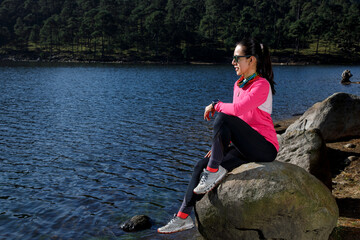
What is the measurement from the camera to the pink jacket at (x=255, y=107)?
6.35m

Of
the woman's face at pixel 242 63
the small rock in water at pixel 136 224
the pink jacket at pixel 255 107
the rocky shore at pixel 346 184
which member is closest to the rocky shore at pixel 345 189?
the rocky shore at pixel 346 184

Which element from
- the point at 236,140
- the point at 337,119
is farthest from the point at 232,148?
the point at 337,119

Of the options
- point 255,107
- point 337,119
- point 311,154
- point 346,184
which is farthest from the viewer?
point 337,119

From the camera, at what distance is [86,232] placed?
32.4 feet

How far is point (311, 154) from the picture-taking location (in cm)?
1036

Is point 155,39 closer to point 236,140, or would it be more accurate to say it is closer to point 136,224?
point 136,224

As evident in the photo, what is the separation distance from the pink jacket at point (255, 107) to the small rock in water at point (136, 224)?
5057mm

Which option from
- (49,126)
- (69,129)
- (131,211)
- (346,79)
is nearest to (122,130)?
(69,129)

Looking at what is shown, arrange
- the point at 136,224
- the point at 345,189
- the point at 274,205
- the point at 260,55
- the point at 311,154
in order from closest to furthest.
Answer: the point at 274,205, the point at 260,55, the point at 136,224, the point at 311,154, the point at 345,189

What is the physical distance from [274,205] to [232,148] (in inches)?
55.1

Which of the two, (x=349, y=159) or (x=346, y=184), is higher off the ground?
(x=349, y=159)

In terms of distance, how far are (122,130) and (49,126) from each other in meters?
6.15

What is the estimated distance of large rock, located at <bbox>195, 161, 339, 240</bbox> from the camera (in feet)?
21.6

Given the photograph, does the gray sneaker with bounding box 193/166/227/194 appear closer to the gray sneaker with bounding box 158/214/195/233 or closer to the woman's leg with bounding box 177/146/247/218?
the woman's leg with bounding box 177/146/247/218
